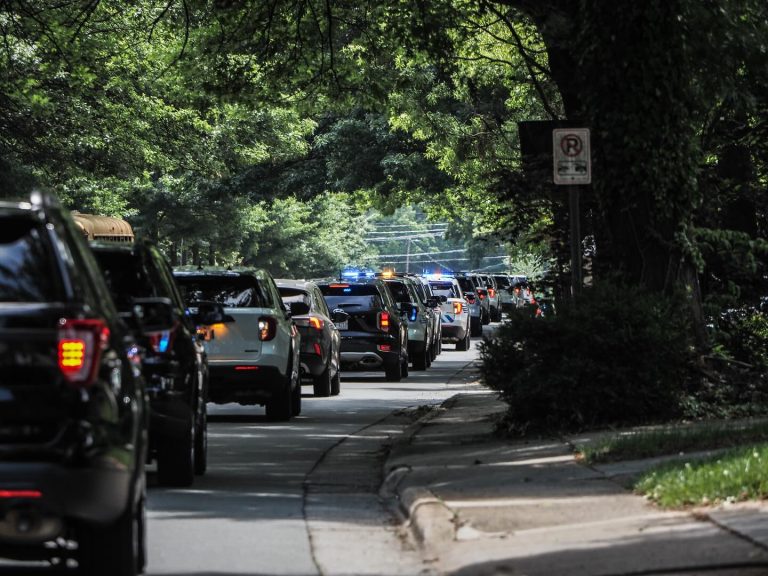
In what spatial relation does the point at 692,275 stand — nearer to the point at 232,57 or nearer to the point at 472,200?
the point at 232,57

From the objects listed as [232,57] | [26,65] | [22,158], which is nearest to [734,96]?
[232,57]

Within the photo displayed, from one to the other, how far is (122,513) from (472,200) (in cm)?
4655

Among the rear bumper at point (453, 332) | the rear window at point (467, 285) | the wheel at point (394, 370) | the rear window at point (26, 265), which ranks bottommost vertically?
the rear bumper at point (453, 332)

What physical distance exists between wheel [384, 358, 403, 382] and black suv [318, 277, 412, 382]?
24 centimetres

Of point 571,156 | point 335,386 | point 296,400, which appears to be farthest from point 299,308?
point 571,156

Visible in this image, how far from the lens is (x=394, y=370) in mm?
30219

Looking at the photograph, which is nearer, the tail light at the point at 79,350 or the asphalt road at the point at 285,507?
the tail light at the point at 79,350

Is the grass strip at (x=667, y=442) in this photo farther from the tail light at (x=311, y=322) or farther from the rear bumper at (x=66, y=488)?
the tail light at (x=311, y=322)

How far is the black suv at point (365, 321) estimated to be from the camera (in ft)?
96.3

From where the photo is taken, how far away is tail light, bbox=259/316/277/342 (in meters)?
19.7

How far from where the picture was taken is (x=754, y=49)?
17.7 metres

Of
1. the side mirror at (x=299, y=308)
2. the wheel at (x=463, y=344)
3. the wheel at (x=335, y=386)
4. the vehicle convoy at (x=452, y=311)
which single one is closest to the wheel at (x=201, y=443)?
the side mirror at (x=299, y=308)

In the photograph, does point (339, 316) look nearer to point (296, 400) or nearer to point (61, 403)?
point (296, 400)

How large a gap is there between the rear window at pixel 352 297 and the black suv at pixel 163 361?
16.3 m
